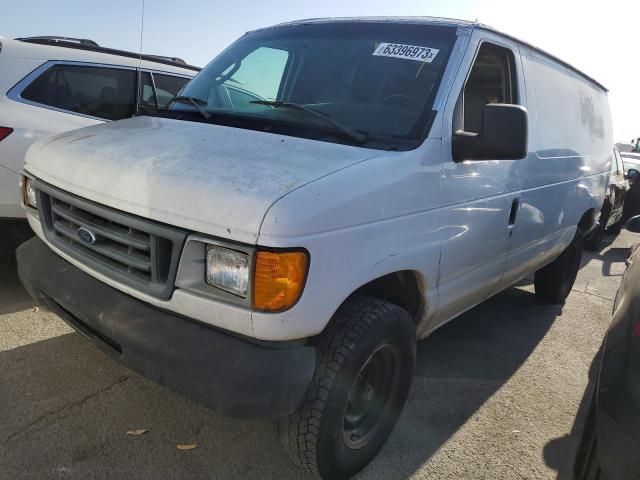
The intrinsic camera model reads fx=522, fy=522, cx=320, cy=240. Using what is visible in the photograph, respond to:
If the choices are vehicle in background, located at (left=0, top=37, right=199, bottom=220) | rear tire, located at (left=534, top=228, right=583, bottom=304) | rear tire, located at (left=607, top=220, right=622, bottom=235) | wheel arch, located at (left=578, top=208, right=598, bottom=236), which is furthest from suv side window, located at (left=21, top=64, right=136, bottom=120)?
rear tire, located at (left=607, top=220, right=622, bottom=235)

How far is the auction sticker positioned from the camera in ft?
9.09

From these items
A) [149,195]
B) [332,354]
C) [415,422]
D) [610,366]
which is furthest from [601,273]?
[149,195]

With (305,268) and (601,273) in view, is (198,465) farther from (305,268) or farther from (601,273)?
(601,273)

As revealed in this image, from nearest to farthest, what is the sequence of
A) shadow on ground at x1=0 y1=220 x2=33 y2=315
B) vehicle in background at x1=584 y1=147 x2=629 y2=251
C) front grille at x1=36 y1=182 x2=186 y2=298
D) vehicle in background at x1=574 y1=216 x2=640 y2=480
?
vehicle in background at x1=574 y1=216 x2=640 y2=480 → front grille at x1=36 y1=182 x2=186 y2=298 → shadow on ground at x1=0 y1=220 x2=33 y2=315 → vehicle in background at x1=584 y1=147 x2=629 y2=251

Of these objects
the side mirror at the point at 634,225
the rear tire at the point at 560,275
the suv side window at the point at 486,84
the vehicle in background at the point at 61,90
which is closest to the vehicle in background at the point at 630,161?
the rear tire at the point at 560,275

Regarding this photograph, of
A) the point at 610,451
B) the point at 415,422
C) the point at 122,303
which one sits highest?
the point at 122,303

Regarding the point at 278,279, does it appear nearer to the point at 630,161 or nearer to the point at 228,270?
the point at 228,270

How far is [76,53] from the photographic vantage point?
442cm

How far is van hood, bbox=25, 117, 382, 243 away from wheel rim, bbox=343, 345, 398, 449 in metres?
0.95

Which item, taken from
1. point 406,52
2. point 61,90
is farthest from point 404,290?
point 61,90

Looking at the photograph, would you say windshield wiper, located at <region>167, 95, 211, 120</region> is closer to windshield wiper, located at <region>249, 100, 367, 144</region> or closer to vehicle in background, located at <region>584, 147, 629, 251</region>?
windshield wiper, located at <region>249, 100, 367, 144</region>

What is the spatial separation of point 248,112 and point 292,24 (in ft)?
3.26

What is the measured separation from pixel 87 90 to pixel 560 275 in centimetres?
472

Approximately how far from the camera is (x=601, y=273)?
7.03 meters
